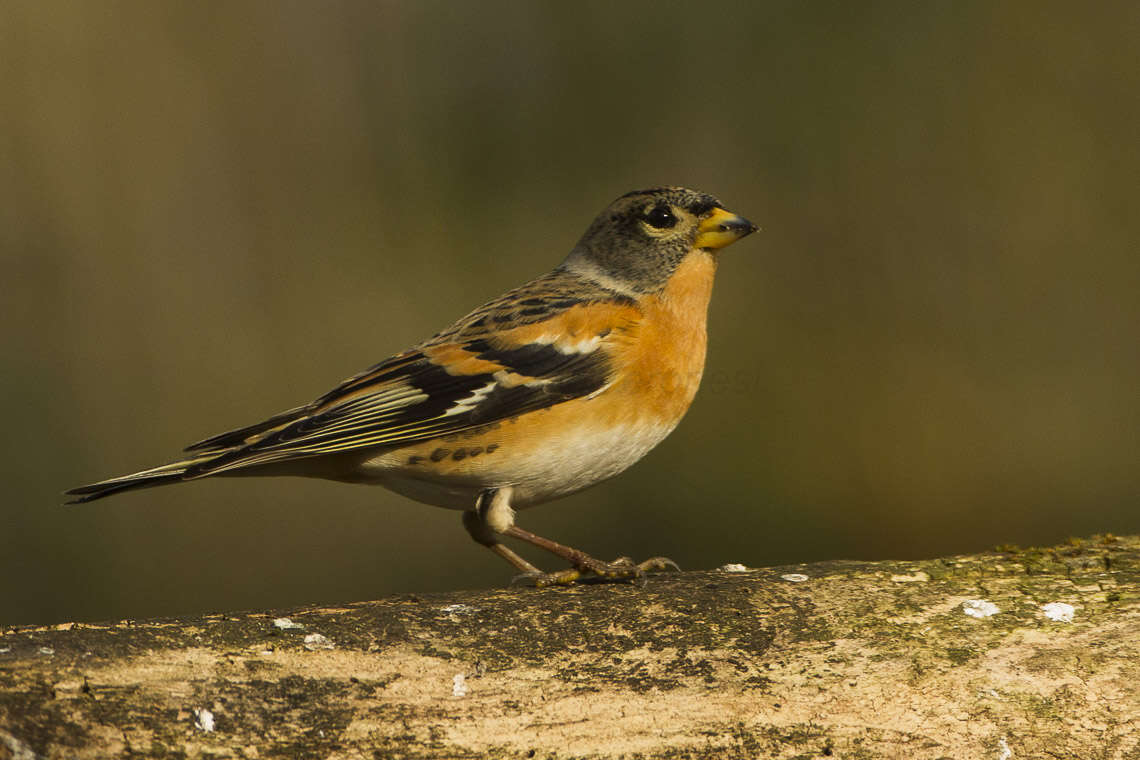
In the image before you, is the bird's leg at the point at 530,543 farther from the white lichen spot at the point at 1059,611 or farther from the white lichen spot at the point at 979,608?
the white lichen spot at the point at 1059,611

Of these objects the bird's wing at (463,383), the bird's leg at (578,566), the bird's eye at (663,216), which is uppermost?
the bird's eye at (663,216)

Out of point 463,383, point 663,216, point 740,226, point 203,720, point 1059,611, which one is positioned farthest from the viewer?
point 663,216

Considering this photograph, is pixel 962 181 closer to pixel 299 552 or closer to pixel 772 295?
pixel 772 295

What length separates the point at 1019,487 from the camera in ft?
18.5

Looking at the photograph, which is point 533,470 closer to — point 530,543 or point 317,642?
point 530,543

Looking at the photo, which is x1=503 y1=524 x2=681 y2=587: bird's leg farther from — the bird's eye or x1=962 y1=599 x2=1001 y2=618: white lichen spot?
the bird's eye

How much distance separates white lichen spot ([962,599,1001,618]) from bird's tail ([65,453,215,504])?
1860 millimetres

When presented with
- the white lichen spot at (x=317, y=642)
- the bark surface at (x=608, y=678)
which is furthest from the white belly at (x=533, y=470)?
the white lichen spot at (x=317, y=642)

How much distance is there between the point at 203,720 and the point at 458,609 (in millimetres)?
627

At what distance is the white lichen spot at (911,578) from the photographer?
8.86 ft

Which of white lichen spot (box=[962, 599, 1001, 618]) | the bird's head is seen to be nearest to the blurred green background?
the bird's head

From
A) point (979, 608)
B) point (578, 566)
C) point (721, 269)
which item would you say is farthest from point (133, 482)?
point (721, 269)

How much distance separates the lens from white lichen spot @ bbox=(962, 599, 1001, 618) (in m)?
2.54

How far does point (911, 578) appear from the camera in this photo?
272cm
